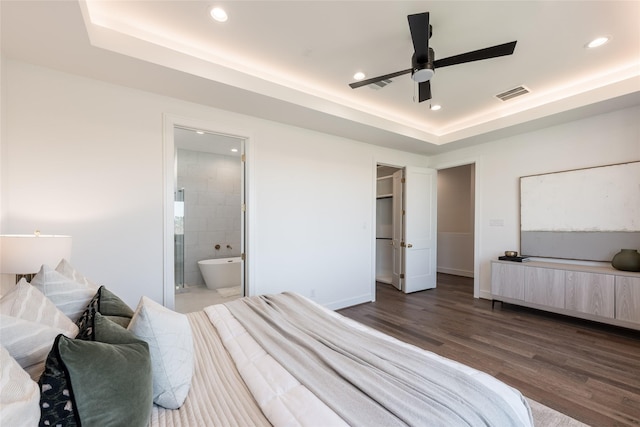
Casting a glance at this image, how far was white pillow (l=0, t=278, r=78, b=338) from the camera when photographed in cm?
96

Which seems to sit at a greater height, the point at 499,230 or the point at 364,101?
the point at 364,101

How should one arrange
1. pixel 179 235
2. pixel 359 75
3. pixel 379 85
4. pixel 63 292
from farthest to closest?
pixel 179 235, pixel 379 85, pixel 359 75, pixel 63 292

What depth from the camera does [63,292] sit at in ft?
4.34

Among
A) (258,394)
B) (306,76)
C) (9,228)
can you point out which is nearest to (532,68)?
(306,76)

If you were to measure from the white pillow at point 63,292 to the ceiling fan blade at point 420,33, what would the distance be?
2527 mm

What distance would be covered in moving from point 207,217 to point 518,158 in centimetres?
560

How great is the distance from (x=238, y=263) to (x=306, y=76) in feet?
11.6

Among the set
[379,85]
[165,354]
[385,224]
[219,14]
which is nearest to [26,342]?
[165,354]

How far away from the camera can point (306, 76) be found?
2.99 m

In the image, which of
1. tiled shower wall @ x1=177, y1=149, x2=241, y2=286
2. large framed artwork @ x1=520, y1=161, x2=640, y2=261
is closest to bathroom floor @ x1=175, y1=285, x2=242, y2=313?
tiled shower wall @ x1=177, y1=149, x2=241, y2=286

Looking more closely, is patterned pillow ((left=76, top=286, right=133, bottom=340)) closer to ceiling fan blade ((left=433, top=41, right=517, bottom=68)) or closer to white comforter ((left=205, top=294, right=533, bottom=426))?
white comforter ((left=205, top=294, right=533, bottom=426))

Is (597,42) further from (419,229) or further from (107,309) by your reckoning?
(107,309)

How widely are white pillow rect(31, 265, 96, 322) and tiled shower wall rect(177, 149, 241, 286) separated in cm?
406

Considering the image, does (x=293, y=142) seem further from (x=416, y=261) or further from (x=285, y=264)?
(x=416, y=261)
